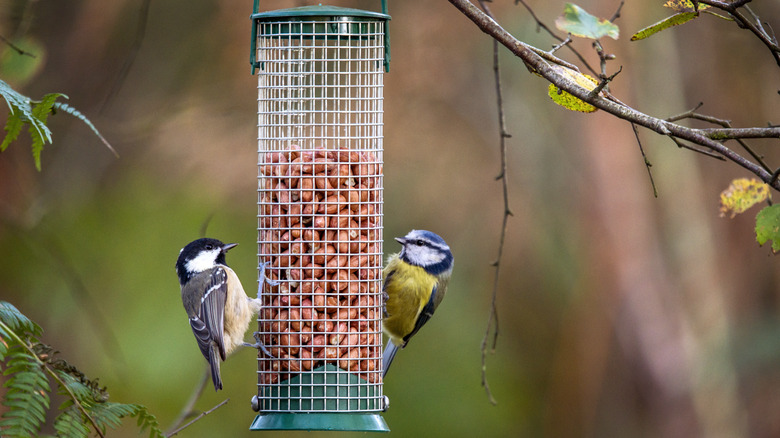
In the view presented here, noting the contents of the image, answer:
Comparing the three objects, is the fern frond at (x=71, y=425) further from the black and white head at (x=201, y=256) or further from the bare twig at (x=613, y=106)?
the black and white head at (x=201, y=256)

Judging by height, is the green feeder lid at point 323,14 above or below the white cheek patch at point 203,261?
above

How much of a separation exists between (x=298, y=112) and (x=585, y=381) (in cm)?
529

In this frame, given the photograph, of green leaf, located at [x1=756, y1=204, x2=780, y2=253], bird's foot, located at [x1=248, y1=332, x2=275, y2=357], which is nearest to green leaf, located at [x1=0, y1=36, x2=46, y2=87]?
bird's foot, located at [x1=248, y1=332, x2=275, y2=357]

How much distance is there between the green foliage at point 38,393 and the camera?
2312 millimetres

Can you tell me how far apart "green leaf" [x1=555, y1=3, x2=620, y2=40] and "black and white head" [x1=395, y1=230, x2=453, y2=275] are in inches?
105

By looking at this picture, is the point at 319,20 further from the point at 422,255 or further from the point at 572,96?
the point at 422,255

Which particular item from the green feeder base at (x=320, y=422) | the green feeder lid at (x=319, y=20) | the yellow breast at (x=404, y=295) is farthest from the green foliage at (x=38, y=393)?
the yellow breast at (x=404, y=295)

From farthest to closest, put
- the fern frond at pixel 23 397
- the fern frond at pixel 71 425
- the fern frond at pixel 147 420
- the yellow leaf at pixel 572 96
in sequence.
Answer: the yellow leaf at pixel 572 96
the fern frond at pixel 147 420
the fern frond at pixel 71 425
the fern frond at pixel 23 397

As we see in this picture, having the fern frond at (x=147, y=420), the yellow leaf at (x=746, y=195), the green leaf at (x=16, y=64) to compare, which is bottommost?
the fern frond at (x=147, y=420)

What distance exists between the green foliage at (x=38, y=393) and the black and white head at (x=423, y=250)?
250 cm

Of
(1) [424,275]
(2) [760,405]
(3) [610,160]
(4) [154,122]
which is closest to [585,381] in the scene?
(2) [760,405]

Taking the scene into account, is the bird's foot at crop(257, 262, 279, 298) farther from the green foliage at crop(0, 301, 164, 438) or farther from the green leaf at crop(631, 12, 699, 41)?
the green leaf at crop(631, 12, 699, 41)

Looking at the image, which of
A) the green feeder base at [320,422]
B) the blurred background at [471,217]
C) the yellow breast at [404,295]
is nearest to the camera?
the green feeder base at [320,422]

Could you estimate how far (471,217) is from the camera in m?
8.45
